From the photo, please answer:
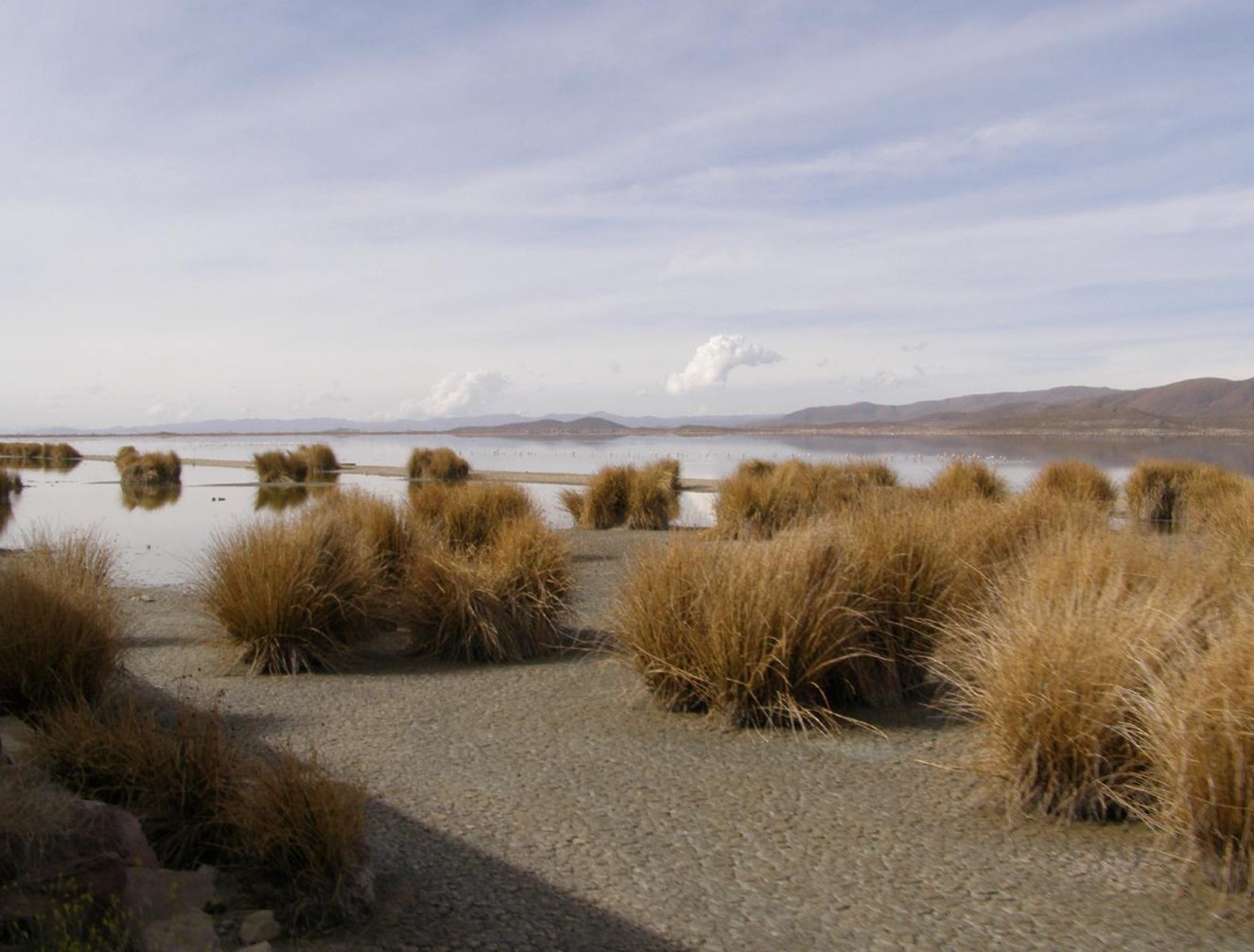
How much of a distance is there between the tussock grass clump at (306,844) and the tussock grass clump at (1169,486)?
15.3 metres

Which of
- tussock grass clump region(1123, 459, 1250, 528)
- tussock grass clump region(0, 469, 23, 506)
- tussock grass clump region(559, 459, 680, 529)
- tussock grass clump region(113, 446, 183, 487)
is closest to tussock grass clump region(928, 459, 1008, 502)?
tussock grass clump region(1123, 459, 1250, 528)

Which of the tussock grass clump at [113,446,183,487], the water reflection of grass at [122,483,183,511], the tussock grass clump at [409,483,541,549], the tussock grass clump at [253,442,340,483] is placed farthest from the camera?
the tussock grass clump at [253,442,340,483]

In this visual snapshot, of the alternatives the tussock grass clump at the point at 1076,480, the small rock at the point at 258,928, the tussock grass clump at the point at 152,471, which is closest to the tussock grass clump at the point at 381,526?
the small rock at the point at 258,928

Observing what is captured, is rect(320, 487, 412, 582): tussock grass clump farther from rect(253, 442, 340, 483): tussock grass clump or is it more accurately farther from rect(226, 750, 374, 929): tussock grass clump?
rect(253, 442, 340, 483): tussock grass clump

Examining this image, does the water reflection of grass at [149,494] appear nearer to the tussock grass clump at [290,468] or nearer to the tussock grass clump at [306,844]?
the tussock grass clump at [290,468]

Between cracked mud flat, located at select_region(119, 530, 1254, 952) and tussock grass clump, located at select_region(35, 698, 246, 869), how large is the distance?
2.18 ft

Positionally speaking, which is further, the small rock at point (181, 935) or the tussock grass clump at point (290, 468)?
the tussock grass clump at point (290, 468)

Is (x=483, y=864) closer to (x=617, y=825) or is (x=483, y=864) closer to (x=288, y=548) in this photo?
(x=617, y=825)

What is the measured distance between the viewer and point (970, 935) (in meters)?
3.77

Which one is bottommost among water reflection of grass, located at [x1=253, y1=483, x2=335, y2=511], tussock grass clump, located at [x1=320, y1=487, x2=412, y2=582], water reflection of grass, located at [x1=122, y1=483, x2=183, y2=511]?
water reflection of grass, located at [x1=122, y1=483, x2=183, y2=511]

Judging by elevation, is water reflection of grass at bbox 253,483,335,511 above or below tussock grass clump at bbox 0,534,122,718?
below

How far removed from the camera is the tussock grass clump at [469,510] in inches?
458

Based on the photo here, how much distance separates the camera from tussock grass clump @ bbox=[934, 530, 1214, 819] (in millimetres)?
4797

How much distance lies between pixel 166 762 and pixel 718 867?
2213mm
